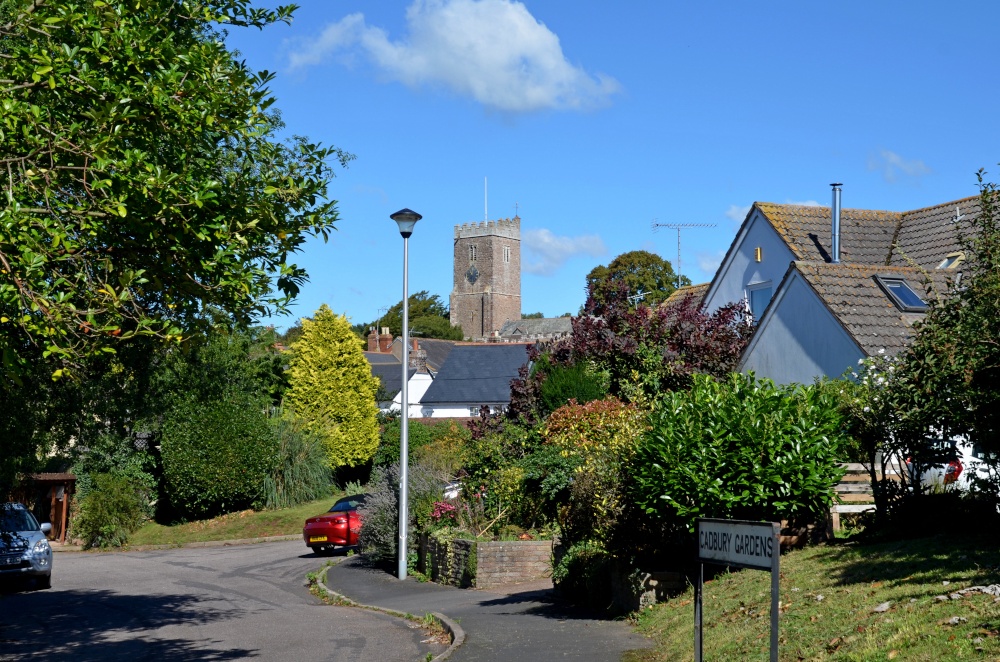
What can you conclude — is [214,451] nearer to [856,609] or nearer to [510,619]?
[510,619]

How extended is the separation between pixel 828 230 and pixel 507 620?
1642 centimetres

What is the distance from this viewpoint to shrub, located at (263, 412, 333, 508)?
134 ft

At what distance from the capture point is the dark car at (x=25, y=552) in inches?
904

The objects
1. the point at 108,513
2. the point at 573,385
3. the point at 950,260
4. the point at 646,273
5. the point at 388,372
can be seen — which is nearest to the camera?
the point at 950,260

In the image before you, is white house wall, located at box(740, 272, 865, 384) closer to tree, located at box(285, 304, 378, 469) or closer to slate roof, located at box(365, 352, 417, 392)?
tree, located at box(285, 304, 378, 469)

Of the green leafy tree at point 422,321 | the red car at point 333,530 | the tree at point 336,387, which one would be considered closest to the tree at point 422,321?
the green leafy tree at point 422,321

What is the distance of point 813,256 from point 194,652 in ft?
56.7

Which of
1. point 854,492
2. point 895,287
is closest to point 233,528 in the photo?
point 895,287

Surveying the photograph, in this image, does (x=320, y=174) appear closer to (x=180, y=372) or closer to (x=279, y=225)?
(x=279, y=225)

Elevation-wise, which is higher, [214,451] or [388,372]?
[388,372]

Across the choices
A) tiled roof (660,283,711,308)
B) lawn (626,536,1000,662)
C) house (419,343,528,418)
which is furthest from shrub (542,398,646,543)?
house (419,343,528,418)

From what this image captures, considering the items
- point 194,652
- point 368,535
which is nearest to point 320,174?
point 194,652

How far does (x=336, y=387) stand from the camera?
163 ft

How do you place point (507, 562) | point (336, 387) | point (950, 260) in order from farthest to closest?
1. point (336, 387)
2. point (950, 260)
3. point (507, 562)
